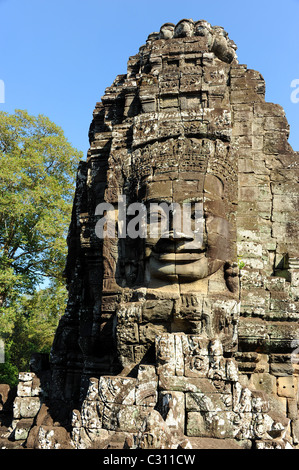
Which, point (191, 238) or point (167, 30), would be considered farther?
point (167, 30)

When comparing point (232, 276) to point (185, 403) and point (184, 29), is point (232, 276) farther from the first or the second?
point (184, 29)

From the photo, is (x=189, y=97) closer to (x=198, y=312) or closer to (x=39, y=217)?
(x=198, y=312)

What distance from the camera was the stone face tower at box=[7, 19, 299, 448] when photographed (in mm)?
4852

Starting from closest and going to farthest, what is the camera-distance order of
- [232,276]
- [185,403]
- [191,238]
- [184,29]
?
[185,403] → [191,238] → [232,276] → [184,29]

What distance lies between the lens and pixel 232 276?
19.9 feet

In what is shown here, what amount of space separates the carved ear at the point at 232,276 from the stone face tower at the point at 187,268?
0.7 inches

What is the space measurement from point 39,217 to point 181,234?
409 inches

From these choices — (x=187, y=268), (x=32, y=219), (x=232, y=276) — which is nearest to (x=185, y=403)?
(x=187, y=268)

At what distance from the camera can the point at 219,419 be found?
465cm

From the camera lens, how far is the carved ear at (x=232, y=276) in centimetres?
604

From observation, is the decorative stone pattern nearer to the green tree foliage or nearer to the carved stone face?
the carved stone face

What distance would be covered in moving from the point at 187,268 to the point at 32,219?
1038cm

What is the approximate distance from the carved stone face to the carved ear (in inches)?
4.4

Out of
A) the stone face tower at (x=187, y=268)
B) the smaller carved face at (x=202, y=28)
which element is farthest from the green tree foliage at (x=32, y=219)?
the smaller carved face at (x=202, y=28)
